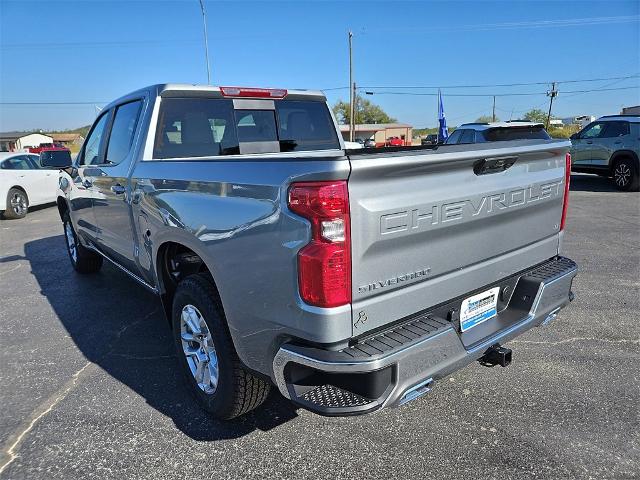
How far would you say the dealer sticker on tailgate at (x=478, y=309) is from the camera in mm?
2512

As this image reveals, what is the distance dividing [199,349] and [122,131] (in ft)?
7.26

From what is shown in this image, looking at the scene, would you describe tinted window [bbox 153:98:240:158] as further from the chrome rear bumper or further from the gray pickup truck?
the chrome rear bumper

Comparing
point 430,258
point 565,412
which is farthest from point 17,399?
point 565,412

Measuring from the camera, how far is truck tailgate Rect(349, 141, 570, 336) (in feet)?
6.38

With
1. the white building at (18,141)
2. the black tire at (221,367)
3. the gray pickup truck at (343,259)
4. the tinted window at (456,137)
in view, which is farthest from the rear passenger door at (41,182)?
the white building at (18,141)

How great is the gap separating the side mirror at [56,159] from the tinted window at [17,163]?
8.03 meters

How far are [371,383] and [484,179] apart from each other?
1215 mm

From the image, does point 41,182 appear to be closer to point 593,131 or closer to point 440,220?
point 440,220

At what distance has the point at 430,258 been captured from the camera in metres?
2.21

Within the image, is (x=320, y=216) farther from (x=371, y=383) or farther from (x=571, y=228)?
(x=571, y=228)

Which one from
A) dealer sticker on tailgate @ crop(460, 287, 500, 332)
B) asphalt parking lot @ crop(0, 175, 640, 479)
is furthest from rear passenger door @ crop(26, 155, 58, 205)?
dealer sticker on tailgate @ crop(460, 287, 500, 332)

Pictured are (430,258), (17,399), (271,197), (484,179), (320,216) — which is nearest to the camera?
(320,216)

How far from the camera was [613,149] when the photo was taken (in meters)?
12.5

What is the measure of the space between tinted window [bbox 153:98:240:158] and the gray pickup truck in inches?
0.7
